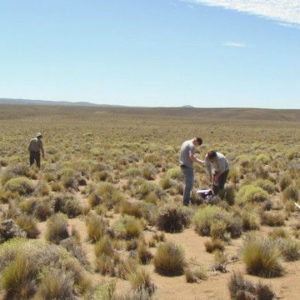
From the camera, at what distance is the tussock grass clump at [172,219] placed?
993 cm

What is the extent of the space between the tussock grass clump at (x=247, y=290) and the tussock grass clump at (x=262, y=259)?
761 millimetres

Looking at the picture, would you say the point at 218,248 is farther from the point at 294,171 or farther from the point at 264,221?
the point at 294,171

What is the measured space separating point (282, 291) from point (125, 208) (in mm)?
5414

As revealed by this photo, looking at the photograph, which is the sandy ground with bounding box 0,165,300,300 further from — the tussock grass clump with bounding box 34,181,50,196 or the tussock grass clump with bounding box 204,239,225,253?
the tussock grass clump with bounding box 34,181,50,196

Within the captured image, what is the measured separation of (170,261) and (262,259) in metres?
1.46

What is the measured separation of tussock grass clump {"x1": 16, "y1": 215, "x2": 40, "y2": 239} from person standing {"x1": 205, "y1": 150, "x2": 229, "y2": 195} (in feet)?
16.5

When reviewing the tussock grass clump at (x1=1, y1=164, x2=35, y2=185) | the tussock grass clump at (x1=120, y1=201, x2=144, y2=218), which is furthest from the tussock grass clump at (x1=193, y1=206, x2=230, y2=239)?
the tussock grass clump at (x1=1, y1=164, x2=35, y2=185)

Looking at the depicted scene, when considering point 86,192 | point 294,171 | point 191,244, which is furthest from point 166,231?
point 294,171

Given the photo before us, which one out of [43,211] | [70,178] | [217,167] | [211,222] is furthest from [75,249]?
[70,178]

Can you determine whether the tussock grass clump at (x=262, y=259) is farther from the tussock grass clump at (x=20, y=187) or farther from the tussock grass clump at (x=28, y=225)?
the tussock grass clump at (x=20, y=187)

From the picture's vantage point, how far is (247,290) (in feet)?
19.9

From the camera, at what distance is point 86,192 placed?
14430 millimetres

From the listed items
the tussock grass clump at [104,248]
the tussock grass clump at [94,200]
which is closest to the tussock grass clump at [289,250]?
the tussock grass clump at [104,248]

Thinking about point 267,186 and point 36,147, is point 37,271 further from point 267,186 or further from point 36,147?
point 36,147
